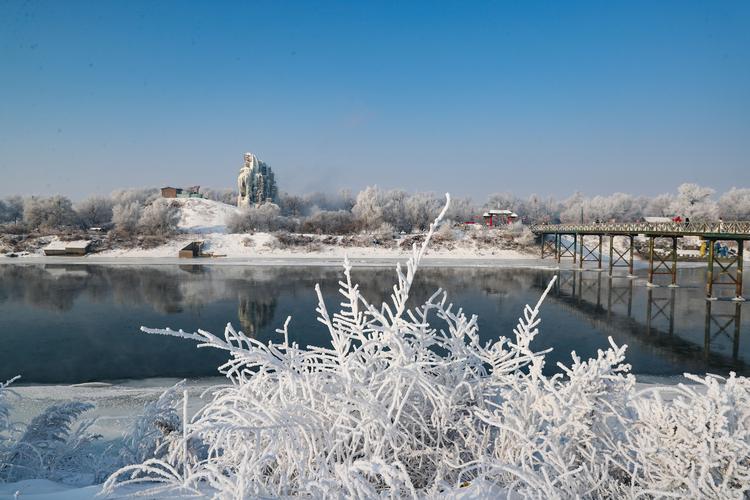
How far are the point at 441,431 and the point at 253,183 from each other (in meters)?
80.3

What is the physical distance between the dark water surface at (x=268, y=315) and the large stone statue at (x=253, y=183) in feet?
157

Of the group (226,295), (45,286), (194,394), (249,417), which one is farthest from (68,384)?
(45,286)

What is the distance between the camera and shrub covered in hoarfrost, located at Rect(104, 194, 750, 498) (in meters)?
2.25

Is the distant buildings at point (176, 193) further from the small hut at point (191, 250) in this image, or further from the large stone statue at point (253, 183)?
the small hut at point (191, 250)

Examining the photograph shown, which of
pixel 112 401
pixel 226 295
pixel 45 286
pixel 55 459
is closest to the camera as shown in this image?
pixel 55 459

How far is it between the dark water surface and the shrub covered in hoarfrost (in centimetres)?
882

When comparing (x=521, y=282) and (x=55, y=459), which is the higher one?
(x=55, y=459)

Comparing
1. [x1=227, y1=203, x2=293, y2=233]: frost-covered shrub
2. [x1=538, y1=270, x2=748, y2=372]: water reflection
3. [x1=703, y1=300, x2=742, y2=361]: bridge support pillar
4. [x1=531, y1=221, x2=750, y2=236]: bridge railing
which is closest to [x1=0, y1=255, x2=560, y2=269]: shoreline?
[x1=531, y1=221, x2=750, y2=236]: bridge railing

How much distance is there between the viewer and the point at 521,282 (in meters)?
26.9

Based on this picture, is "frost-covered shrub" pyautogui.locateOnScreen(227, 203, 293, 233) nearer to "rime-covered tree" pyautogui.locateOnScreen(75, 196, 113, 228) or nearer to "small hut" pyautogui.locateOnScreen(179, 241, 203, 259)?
"small hut" pyautogui.locateOnScreen(179, 241, 203, 259)

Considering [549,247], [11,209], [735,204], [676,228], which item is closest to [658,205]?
[735,204]

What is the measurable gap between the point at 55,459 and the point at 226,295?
719 inches

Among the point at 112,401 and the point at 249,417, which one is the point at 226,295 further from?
the point at 249,417

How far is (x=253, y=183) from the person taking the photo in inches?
3118
